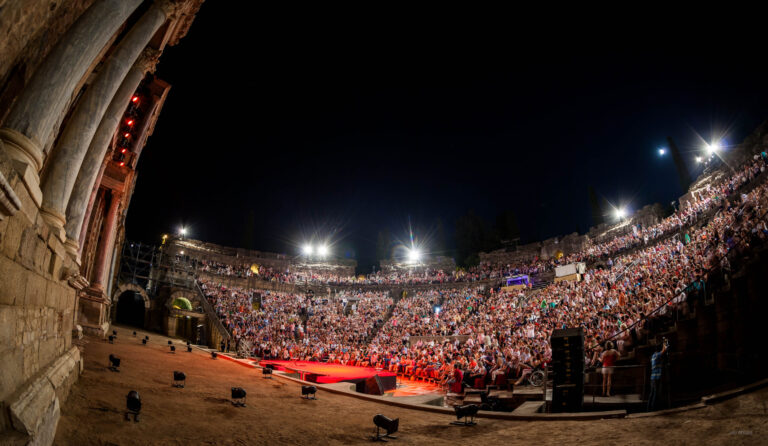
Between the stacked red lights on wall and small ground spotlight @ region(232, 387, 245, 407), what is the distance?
13.9 m

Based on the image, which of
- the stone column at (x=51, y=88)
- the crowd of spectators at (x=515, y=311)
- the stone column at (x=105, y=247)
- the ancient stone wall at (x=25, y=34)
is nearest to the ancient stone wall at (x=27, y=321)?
the stone column at (x=51, y=88)

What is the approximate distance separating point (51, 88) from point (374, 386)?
42.1 feet

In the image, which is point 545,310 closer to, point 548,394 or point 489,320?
point 489,320

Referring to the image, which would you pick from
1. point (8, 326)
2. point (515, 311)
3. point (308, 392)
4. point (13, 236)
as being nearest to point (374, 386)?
point (308, 392)

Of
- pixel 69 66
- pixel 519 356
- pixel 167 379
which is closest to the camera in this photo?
pixel 69 66

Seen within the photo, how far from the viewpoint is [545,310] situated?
67.6 feet

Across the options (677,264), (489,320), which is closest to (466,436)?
(677,264)

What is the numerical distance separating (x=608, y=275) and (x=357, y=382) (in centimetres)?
1851

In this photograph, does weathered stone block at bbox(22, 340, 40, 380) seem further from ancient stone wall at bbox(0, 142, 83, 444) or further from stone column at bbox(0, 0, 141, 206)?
stone column at bbox(0, 0, 141, 206)

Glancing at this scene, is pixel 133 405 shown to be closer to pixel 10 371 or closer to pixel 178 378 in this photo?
pixel 10 371

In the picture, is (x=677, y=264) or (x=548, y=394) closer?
(x=548, y=394)

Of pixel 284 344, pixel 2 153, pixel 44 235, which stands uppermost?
pixel 2 153

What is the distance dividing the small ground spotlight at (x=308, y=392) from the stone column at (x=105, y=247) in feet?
38.9

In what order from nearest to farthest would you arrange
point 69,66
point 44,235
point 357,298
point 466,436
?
point 44,235, point 69,66, point 466,436, point 357,298
